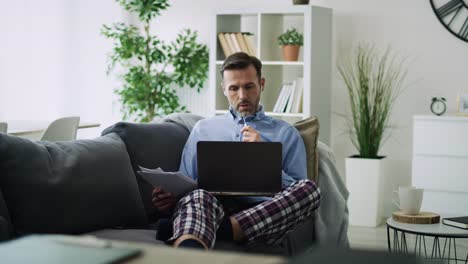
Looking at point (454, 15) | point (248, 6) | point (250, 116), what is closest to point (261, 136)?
point (250, 116)

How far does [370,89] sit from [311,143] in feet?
8.02

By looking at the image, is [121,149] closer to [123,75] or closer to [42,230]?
[42,230]

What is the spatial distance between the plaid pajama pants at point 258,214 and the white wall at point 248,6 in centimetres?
291

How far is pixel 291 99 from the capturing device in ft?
18.4

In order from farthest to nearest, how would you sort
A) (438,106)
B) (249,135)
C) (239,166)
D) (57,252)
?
(438,106), (249,135), (239,166), (57,252)

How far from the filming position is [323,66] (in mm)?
5715

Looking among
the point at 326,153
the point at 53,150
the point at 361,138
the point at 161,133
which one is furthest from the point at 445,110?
the point at 53,150

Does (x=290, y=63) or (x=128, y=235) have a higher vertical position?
(x=290, y=63)

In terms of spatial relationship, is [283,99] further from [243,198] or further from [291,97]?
[243,198]

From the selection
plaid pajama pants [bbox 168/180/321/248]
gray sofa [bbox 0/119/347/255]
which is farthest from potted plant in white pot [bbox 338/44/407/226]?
plaid pajama pants [bbox 168/180/321/248]

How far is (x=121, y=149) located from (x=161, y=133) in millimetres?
340

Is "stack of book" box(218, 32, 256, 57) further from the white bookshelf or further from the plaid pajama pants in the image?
the plaid pajama pants

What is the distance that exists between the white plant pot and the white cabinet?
0.92 feet

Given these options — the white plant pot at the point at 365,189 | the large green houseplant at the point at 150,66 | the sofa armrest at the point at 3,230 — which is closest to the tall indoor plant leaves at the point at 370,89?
the white plant pot at the point at 365,189
